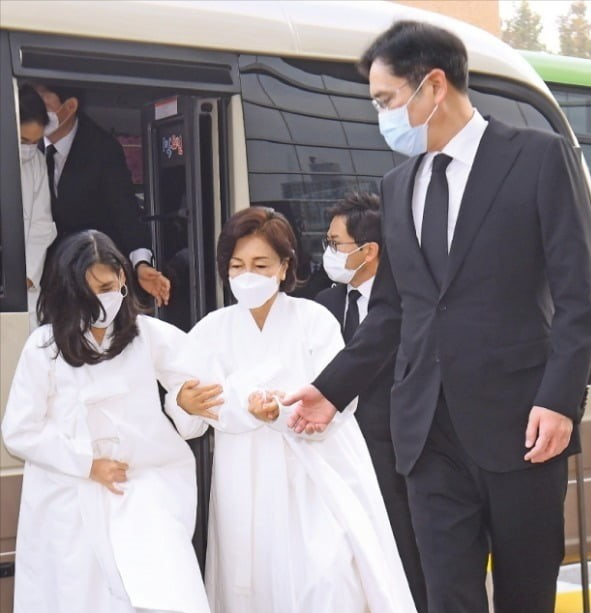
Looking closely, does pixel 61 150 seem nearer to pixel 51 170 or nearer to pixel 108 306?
pixel 51 170

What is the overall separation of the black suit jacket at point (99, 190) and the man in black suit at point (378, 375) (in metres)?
0.76

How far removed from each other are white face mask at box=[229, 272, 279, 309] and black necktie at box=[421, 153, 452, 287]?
3.67 feet

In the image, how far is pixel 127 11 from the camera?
4383 mm

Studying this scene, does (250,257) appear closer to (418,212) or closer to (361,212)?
(361,212)

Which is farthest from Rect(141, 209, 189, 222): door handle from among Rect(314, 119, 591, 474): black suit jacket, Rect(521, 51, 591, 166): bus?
Rect(521, 51, 591, 166): bus

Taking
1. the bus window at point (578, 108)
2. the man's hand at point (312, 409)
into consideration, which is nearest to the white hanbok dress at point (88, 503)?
the man's hand at point (312, 409)

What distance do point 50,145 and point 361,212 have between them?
Result: 4.07 feet

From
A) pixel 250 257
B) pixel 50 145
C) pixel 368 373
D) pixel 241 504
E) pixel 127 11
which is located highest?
pixel 127 11

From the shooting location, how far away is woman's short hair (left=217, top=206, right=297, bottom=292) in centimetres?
443


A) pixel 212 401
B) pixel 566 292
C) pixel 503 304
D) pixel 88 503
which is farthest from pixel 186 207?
pixel 566 292

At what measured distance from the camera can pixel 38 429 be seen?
4000 mm

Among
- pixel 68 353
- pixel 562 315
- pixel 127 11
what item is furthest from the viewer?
pixel 127 11

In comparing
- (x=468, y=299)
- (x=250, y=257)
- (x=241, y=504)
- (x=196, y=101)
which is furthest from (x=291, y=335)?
(x=468, y=299)

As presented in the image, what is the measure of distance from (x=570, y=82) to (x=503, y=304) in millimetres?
6202
